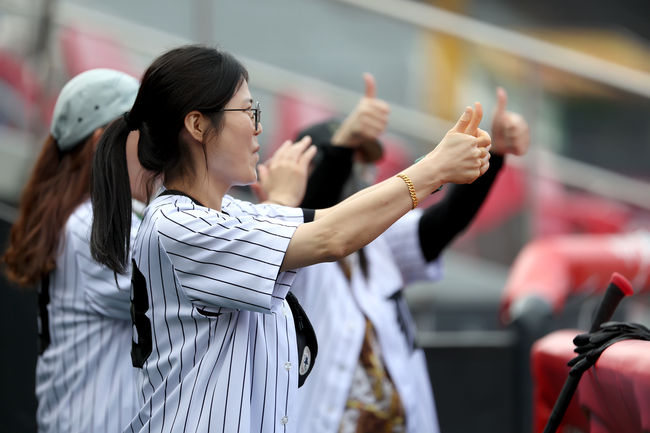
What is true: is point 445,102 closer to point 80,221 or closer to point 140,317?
point 80,221

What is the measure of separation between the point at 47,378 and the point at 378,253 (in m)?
1.16

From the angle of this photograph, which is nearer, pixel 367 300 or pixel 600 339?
pixel 600 339

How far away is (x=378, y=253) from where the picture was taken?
3326mm

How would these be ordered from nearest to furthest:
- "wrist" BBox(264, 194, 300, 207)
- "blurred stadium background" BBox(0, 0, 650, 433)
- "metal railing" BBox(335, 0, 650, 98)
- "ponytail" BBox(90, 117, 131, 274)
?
"ponytail" BBox(90, 117, 131, 274) < "wrist" BBox(264, 194, 300, 207) < "blurred stadium background" BBox(0, 0, 650, 433) < "metal railing" BBox(335, 0, 650, 98)

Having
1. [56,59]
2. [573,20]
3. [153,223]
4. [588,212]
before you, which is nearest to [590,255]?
[588,212]

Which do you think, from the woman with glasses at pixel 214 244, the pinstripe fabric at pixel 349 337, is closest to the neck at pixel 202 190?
the woman with glasses at pixel 214 244

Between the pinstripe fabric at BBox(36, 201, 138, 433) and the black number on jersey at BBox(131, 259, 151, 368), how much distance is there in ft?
1.10

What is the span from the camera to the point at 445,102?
243 inches

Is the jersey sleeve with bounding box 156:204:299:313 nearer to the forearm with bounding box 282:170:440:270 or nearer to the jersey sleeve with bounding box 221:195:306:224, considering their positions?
the forearm with bounding box 282:170:440:270

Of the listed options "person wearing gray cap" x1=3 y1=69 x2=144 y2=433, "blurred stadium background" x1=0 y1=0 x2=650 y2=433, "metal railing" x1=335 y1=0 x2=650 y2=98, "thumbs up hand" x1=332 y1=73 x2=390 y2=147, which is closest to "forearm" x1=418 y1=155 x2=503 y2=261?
"thumbs up hand" x1=332 y1=73 x2=390 y2=147

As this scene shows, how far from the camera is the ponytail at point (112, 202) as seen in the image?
7.65ft

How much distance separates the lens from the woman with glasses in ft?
6.73

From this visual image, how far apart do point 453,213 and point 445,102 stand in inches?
120

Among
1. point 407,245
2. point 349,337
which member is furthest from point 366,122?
point 349,337
